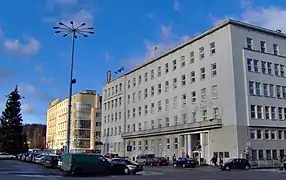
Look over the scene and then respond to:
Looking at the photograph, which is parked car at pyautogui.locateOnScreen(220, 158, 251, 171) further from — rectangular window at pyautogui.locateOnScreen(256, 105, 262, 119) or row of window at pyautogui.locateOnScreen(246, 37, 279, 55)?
row of window at pyautogui.locateOnScreen(246, 37, 279, 55)

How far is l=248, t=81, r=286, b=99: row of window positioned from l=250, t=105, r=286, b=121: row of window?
5.99ft

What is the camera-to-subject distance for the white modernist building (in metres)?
51.0

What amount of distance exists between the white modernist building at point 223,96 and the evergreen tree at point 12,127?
2495 centimetres

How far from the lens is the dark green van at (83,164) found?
27750 millimetres

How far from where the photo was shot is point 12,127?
2840 inches

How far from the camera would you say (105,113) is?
93.9 m

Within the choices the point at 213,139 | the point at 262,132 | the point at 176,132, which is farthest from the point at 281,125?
the point at 176,132

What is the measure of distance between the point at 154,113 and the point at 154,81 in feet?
20.4

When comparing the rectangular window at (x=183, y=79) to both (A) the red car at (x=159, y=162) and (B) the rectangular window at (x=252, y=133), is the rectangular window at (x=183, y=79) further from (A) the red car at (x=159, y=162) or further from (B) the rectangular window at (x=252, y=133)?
(B) the rectangular window at (x=252, y=133)

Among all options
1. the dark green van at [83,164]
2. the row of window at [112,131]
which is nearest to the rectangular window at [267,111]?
the dark green van at [83,164]

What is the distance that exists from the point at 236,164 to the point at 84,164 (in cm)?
2239

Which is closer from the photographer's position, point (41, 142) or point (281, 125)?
point (281, 125)

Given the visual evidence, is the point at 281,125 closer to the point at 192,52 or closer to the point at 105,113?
the point at 192,52

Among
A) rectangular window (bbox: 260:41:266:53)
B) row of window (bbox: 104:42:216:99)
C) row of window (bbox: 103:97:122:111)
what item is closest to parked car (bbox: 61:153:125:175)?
row of window (bbox: 104:42:216:99)
